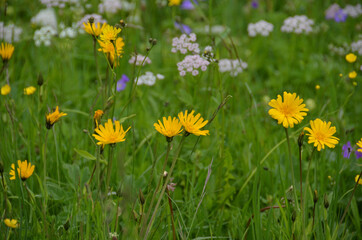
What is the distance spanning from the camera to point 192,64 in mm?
1572

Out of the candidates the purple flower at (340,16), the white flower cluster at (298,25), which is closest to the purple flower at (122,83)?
the white flower cluster at (298,25)

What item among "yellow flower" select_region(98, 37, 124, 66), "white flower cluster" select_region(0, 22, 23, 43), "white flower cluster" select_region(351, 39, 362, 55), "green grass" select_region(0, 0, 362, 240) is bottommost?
"green grass" select_region(0, 0, 362, 240)

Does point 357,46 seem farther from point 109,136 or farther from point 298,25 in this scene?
point 109,136

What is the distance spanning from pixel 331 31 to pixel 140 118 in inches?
75.5

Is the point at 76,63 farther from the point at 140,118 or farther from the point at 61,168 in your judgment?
the point at 61,168

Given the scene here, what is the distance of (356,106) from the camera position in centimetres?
234

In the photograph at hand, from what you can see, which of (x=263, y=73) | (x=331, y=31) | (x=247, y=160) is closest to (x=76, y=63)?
(x=263, y=73)

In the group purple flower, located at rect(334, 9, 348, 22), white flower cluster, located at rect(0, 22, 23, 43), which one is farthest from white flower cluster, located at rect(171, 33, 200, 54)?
purple flower, located at rect(334, 9, 348, 22)

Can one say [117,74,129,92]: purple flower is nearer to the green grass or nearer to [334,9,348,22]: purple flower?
the green grass

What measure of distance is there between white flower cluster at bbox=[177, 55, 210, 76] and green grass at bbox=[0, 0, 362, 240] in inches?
4.1

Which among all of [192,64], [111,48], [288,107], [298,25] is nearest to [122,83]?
[192,64]

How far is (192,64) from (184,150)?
44cm

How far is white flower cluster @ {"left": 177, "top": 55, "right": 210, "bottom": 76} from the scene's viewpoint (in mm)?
1557

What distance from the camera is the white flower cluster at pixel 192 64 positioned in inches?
61.3
